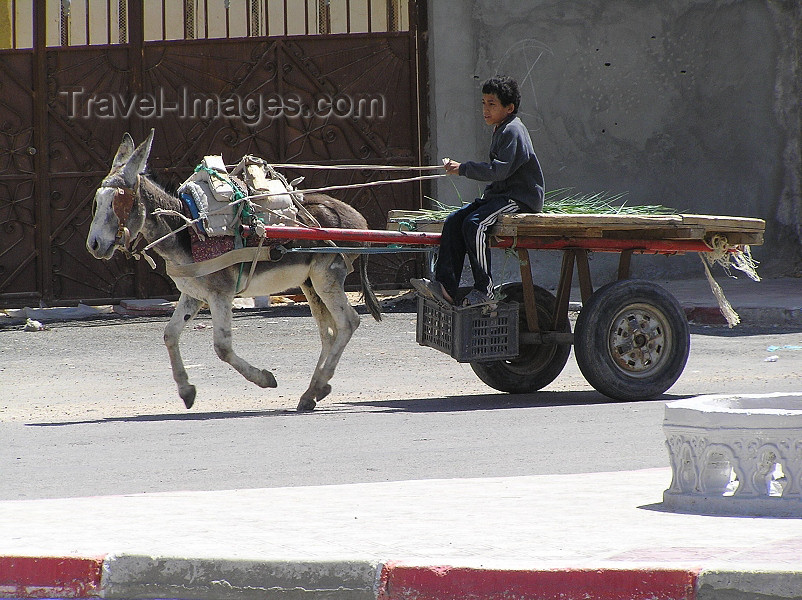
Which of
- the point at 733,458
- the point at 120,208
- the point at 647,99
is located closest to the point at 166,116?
the point at 647,99

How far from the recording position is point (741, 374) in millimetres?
10172

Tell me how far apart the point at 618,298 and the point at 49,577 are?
5322mm

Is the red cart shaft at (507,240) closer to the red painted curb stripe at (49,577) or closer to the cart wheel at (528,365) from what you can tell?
the cart wheel at (528,365)

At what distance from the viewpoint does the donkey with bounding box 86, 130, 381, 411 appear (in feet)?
28.3

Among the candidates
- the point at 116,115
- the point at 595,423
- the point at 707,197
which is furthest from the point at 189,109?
the point at 595,423

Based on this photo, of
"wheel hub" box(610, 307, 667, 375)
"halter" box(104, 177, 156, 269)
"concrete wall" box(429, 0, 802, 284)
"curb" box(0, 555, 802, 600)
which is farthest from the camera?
"concrete wall" box(429, 0, 802, 284)

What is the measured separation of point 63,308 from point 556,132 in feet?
20.5

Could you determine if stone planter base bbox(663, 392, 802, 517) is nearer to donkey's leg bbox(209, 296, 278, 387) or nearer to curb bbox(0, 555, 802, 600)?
curb bbox(0, 555, 802, 600)

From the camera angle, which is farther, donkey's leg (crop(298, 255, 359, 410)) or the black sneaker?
donkey's leg (crop(298, 255, 359, 410))

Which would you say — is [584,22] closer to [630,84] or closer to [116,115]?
[630,84]

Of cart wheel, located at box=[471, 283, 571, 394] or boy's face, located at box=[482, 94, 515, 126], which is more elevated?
boy's face, located at box=[482, 94, 515, 126]

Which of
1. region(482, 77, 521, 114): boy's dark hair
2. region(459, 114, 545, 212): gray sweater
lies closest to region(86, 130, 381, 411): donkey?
region(459, 114, 545, 212): gray sweater

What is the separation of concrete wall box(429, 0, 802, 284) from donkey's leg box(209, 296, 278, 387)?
6.56m

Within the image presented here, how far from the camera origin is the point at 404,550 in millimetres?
4449
